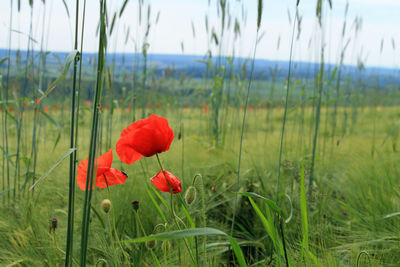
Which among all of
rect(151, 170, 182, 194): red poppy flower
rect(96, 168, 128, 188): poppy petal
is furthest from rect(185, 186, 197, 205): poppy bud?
rect(96, 168, 128, 188): poppy petal

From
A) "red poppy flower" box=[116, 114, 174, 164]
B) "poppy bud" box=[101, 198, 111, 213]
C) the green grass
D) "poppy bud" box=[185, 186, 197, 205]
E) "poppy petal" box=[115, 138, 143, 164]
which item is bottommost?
the green grass

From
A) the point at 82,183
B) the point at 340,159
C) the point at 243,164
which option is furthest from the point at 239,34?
the point at 82,183

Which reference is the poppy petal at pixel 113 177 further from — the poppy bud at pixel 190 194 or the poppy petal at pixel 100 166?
the poppy bud at pixel 190 194

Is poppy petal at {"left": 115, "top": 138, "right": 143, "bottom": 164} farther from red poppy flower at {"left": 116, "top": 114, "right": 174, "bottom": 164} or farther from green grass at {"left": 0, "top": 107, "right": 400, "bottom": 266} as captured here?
green grass at {"left": 0, "top": 107, "right": 400, "bottom": 266}

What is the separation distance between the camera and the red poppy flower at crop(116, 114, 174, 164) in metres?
0.55

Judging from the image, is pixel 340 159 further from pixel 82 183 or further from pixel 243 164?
pixel 82 183

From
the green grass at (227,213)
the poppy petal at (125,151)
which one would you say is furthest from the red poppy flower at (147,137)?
the green grass at (227,213)

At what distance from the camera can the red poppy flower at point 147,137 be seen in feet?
1.80

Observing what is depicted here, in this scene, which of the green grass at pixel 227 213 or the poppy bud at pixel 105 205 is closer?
the poppy bud at pixel 105 205

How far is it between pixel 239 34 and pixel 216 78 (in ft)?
0.72

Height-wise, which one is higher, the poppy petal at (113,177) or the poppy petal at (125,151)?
the poppy petal at (125,151)

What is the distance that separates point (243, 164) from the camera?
143cm

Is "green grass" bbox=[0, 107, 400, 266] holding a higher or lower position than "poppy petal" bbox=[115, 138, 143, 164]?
lower

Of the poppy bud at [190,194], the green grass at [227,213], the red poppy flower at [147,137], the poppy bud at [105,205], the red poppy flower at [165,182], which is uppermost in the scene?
the red poppy flower at [147,137]
